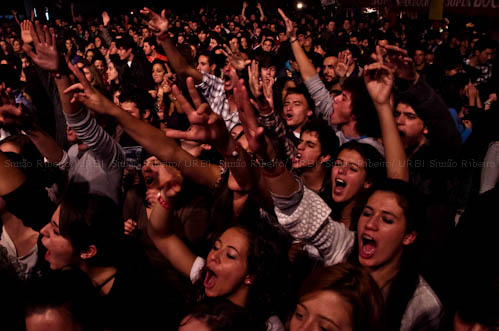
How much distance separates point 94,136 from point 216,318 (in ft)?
4.26

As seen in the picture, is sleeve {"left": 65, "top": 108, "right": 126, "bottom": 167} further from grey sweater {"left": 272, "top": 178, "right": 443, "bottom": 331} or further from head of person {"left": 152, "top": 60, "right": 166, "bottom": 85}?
head of person {"left": 152, "top": 60, "right": 166, "bottom": 85}

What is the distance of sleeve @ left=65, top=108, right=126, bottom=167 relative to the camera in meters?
→ 2.24

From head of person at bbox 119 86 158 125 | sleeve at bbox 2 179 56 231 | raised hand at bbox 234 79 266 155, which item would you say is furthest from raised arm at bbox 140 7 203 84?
raised hand at bbox 234 79 266 155

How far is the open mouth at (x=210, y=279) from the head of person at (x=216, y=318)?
0.25 meters

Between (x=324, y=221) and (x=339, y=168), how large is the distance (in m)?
0.75

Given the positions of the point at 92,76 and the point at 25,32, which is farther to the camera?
the point at 92,76

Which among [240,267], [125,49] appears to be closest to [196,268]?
[240,267]

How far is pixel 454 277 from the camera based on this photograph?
70.9 inches

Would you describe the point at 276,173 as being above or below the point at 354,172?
above

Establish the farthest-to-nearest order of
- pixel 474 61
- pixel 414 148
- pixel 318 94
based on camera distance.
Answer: pixel 474 61, pixel 318 94, pixel 414 148

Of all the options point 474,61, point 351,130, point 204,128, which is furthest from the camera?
point 474,61

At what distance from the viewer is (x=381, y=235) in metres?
1.84

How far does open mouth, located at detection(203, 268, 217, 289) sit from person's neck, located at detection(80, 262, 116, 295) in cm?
47

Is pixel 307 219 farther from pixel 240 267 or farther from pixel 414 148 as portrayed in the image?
pixel 414 148
